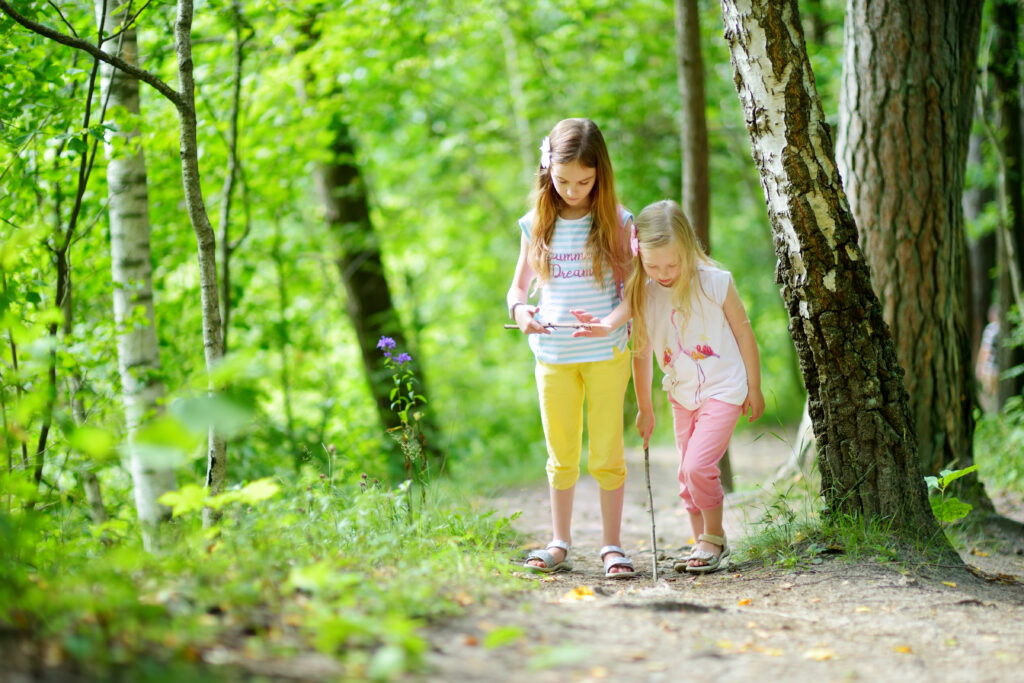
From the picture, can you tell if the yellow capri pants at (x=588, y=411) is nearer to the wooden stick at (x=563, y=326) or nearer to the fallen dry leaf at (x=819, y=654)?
the wooden stick at (x=563, y=326)

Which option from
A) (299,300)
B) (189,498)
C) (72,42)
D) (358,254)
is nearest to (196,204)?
(72,42)

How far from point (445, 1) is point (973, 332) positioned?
6.63 metres

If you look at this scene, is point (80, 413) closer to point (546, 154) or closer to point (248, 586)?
point (248, 586)

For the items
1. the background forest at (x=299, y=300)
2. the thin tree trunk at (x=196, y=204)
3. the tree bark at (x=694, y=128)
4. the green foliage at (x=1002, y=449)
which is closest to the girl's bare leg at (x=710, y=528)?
the background forest at (x=299, y=300)

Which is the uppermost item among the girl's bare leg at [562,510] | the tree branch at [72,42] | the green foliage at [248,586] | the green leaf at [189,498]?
the tree branch at [72,42]

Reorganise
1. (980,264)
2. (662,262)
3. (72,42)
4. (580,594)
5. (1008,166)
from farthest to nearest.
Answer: (980,264)
(1008,166)
(662,262)
(72,42)
(580,594)

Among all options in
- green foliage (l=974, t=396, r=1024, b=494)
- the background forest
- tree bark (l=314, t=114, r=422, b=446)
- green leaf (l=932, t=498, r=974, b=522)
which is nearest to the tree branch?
the background forest

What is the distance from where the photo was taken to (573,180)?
3.29 meters

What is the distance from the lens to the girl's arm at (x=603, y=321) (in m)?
3.21

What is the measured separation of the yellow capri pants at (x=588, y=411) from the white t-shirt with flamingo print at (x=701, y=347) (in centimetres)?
21

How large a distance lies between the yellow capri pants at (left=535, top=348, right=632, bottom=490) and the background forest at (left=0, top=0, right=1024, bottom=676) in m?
0.46

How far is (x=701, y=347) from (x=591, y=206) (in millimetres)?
765

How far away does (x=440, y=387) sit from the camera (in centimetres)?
1302

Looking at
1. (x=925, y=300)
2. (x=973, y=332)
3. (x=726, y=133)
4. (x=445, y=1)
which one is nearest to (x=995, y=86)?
(x=973, y=332)
